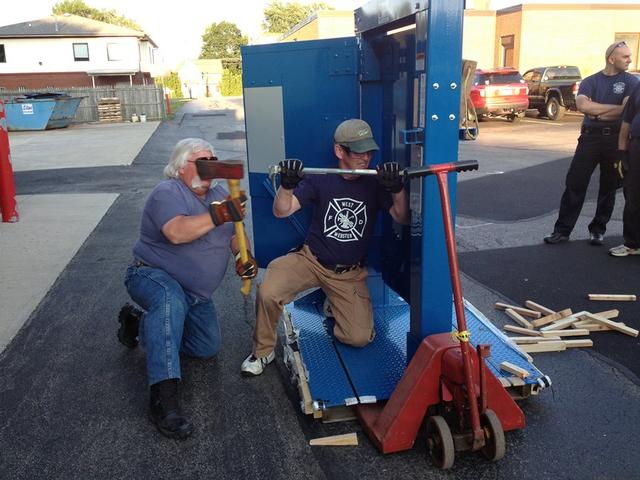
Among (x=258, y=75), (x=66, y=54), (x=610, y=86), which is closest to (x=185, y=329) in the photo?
(x=258, y=75)

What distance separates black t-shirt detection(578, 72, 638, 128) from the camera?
5.90m

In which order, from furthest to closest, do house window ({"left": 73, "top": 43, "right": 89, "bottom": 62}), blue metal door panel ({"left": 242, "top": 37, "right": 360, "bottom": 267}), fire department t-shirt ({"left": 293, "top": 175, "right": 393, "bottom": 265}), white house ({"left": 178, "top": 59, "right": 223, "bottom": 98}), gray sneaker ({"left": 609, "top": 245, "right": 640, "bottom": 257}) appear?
1. white house ({"left": 178, "top": 59, "right": 223, "bottom": 98})
2. house window ({"left": 73, "top": 43, "right": 89, "bottom": 62})
3. gray sneaker ({"left": 609, "top": 245, "right": 640, "bottom": 257})
4. blue metal door panel ({"left": 242, "top": 37, "right": 360, "bottom": 267})
5. fire department t-shirt ({"left": 293, "top": 175, "right": 393, "bottom": 265})

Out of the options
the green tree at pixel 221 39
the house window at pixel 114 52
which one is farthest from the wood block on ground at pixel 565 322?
the green tree at pixel 221 39

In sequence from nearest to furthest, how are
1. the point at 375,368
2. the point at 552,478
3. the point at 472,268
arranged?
the point at 552,478 → the point at 375,368 → the point at 472,268

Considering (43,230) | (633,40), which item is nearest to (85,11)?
(633,40)

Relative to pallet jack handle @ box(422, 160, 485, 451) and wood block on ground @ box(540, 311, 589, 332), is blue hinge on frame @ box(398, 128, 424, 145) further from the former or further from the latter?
wood block on ground @ box(540, 311, 589, 332)

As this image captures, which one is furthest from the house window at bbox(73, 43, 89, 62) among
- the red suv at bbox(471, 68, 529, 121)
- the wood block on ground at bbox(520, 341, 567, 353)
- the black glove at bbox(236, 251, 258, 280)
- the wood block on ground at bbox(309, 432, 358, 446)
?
the wood block on ground at bbox(309, 432, 358, 446)

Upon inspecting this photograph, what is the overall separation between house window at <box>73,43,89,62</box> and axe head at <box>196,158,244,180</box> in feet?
148

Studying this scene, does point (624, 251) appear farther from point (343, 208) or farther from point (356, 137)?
point (356, 137)

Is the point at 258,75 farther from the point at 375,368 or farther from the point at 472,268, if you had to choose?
the point at 472,268

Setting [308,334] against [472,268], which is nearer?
[308,334]

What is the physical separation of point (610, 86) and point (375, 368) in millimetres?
4214

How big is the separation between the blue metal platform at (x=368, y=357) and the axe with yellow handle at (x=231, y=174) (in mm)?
698

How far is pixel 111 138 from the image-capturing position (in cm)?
1992
